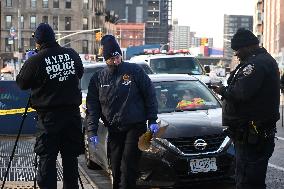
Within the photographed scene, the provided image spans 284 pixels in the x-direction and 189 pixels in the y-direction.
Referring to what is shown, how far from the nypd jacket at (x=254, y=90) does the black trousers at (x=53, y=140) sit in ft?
5.32

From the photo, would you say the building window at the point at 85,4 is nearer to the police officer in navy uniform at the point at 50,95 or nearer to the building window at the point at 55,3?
the building window at the point at 55,3

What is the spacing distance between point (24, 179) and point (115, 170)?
8.81 feet

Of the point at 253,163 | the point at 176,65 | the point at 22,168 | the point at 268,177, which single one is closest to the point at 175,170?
the point at 253,163

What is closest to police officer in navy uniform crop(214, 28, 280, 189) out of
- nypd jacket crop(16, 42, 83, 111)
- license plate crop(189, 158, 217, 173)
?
license plate crop(189, 158, 217, 173)

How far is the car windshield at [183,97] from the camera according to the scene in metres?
8.64

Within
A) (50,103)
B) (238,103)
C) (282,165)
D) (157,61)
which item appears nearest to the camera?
(238,103)

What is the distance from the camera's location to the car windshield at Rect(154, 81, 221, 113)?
8.64 meters

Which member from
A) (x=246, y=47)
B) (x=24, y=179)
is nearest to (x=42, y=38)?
(x=246, y=47)

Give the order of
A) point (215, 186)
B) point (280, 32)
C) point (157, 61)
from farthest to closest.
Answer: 1. point (280, 32)
2. point (157, 61)
3. point (215, 186)

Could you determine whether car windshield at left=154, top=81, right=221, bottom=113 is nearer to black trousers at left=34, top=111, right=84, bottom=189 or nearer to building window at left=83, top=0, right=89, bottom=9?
black trousers at left=34, top=111, right=84, bottom=189

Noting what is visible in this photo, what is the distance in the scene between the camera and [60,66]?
20.0 ft

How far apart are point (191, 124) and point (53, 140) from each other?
80.4 inches

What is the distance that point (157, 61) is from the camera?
18.8 m

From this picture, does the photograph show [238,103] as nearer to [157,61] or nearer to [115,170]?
[115,170]
